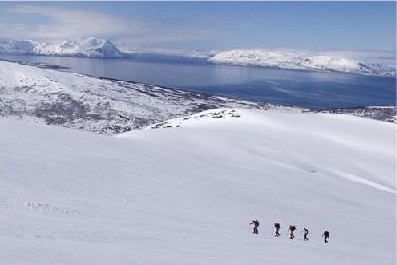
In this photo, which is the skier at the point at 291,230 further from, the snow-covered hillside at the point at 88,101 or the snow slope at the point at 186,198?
the snow-covered hillside at the point at 88,101

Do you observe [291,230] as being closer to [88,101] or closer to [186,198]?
[186,198]

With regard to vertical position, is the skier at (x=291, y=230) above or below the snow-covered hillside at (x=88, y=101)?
above

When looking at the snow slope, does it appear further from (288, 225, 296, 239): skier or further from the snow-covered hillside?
the snow-covered hillside

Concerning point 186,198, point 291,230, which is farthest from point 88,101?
point 291,230

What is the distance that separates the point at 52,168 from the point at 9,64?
16306 centimetres

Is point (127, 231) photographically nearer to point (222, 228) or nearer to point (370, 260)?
point (222, 228)

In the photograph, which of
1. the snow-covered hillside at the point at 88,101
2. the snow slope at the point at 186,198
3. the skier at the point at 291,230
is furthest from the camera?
the snow-covered hillside at the point at 88,101

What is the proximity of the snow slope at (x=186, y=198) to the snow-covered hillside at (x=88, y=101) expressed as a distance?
66418 mm

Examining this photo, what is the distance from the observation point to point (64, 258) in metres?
14.9

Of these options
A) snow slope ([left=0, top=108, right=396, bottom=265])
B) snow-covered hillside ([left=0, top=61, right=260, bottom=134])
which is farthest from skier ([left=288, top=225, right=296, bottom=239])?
snow-covered hillside ([left=0, top=61, right=260, bottom=134])

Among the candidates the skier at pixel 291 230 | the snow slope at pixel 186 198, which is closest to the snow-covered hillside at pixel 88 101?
the snow slope at pixel 186 198

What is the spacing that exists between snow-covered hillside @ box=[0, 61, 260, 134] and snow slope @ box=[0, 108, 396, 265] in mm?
66418

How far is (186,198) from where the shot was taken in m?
28.2

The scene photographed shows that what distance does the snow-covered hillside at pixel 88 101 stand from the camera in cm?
12094
